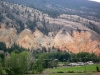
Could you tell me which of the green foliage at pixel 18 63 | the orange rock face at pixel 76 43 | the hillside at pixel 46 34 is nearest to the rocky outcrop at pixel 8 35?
the hillside at pixel 46 34

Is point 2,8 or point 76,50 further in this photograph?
point 2,8

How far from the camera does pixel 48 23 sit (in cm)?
19675

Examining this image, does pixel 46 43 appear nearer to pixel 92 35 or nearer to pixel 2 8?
pixel 92 35

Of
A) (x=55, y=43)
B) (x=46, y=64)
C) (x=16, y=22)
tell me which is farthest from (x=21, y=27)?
(x=46, y=64)

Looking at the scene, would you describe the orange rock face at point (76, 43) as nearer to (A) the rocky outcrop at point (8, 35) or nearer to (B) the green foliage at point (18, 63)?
(A) the rocky outcrop at point (8, 35)

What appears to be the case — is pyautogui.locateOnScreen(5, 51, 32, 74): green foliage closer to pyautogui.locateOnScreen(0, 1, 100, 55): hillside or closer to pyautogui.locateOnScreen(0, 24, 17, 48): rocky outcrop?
pyautogui.locateOnScreen(0, 24, 17, 48): rocky outcrop

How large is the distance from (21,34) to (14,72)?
9188cm

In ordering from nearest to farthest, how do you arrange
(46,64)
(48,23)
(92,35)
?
1. (46,64)
2. (92,35)
3. (48,23)

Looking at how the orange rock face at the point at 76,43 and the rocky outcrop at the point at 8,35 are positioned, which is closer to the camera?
the rocky outcrop at the point at 8,35

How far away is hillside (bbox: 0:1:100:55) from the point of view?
16812 centimetres

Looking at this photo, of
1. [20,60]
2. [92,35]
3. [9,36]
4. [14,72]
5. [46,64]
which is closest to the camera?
[14,72]

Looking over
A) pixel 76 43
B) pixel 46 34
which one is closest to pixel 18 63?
pixel 76 43

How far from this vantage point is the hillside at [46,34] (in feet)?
552

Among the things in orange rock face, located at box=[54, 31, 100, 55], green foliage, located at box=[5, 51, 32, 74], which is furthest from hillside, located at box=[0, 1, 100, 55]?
green foliage, located at box=[5, 51, 32, 74]
